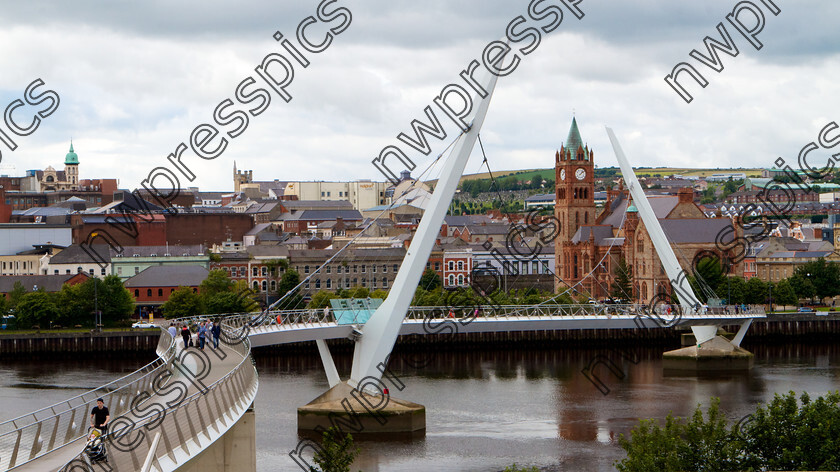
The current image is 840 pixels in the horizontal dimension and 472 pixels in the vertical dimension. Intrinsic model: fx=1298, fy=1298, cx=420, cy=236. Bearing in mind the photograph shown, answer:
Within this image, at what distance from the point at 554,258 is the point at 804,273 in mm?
18095

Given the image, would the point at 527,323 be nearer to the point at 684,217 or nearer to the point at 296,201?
the point at 684,217

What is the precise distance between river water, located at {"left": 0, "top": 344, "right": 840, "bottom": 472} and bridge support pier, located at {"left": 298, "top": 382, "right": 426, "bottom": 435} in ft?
1.71

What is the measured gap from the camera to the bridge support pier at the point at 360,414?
3142 centimetres

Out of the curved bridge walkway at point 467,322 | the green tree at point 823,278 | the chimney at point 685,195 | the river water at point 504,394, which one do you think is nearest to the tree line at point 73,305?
the river water at point 504,394

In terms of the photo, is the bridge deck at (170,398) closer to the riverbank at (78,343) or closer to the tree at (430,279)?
the riverbank at (78,343)

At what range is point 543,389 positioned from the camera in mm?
39688

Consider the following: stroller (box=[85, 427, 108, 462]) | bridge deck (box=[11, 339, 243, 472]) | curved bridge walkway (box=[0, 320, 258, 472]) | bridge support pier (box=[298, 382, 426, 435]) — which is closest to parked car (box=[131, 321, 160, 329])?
bridge support pier (box=[298, 382, 426, 435])

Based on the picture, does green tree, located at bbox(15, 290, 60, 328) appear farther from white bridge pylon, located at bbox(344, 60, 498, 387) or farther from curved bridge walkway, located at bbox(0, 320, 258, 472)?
curved bridge walkway, located at bbox(0, 320, 258, 472)

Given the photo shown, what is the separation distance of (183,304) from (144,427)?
5033 cm

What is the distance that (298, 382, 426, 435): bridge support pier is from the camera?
31422 mm

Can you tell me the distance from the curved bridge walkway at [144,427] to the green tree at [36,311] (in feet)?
144

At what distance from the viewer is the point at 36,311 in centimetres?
6019

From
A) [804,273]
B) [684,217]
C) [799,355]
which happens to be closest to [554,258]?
[684,217]

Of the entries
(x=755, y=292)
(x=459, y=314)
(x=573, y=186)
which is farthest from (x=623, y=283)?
(x=459, y=314)
